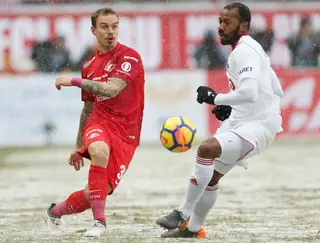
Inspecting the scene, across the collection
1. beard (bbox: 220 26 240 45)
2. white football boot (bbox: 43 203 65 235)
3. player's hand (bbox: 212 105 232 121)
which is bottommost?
white football boot (bbox: 43 203 65 235)

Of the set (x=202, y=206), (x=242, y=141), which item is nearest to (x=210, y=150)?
(x=242, y=141)

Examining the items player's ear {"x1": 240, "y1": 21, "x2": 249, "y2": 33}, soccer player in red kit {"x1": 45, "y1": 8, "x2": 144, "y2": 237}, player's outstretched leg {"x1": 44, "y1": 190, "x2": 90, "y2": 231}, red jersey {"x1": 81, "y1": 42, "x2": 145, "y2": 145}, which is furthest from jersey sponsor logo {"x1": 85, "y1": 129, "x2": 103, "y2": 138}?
player's ear {"x1": 240, "y1": 21, "x2": 249, "y2": 33}

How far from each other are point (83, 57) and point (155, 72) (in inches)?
64.7

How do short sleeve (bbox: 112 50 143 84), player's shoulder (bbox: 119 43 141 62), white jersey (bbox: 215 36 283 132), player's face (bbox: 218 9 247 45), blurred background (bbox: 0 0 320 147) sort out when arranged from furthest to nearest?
blurred background (bbox: 0 0 320 147), player's shoulder (bbox: 119 43 141 62), short sleeve (bbox: 112 50 143 84), player's face (bbox: 218 9 247 45), white jersey (bbox: 215 36 283 132)

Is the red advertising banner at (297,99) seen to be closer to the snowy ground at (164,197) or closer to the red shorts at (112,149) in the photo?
the snowy ground at (164,197)

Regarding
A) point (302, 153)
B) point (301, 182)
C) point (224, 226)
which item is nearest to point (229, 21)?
point (224, 226)

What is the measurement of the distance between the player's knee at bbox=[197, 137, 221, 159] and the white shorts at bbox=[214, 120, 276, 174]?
35 millimetres

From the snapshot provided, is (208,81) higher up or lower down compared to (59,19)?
lower down

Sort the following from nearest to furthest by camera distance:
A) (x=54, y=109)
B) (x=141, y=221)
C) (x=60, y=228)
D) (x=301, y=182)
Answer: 1. (x=60, y=228)
2. (x=141, y=221)
3. (x=301, y=182)
4. (x=54, y=109)

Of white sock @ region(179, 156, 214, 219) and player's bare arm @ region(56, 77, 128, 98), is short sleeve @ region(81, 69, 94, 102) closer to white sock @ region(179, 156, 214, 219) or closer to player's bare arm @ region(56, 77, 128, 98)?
player's bare arm @ region(56, 77, 128, 98)

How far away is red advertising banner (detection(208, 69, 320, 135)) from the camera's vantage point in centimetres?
2192

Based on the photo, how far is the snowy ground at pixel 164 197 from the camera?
29.2ft

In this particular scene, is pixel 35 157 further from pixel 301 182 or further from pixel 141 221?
pixel 141 221

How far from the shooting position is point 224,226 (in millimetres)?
9445
